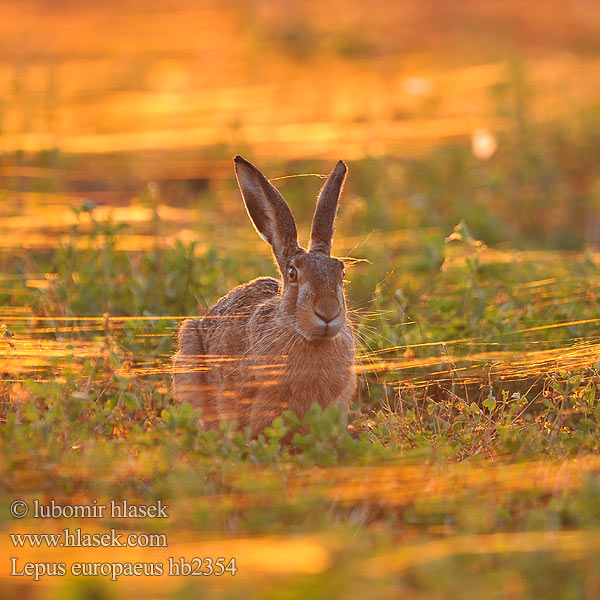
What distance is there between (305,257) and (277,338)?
0.41m

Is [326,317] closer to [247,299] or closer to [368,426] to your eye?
[368,426]

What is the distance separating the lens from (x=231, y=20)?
2020 centimetres

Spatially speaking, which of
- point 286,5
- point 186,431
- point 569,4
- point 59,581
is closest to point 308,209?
point 186,431

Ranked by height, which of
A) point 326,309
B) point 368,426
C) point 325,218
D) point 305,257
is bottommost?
point 368,426

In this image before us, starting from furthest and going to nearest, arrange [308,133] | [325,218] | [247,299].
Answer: [308,133], [247,299], [325,218]

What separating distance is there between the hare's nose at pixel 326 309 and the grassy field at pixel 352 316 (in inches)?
20.2

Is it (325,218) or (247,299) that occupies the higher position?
(325,218)

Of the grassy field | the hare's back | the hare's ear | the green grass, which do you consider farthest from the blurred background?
the hare's ear

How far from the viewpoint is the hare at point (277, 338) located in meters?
4.73

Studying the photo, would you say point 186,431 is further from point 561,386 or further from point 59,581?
point 561,386

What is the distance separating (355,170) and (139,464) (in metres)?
6.23

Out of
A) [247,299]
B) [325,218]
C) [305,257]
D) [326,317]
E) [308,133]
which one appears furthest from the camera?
[308,133]

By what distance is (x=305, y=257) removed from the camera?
4.87 m

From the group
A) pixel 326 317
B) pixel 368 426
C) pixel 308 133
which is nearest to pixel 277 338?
pixel 326 317
